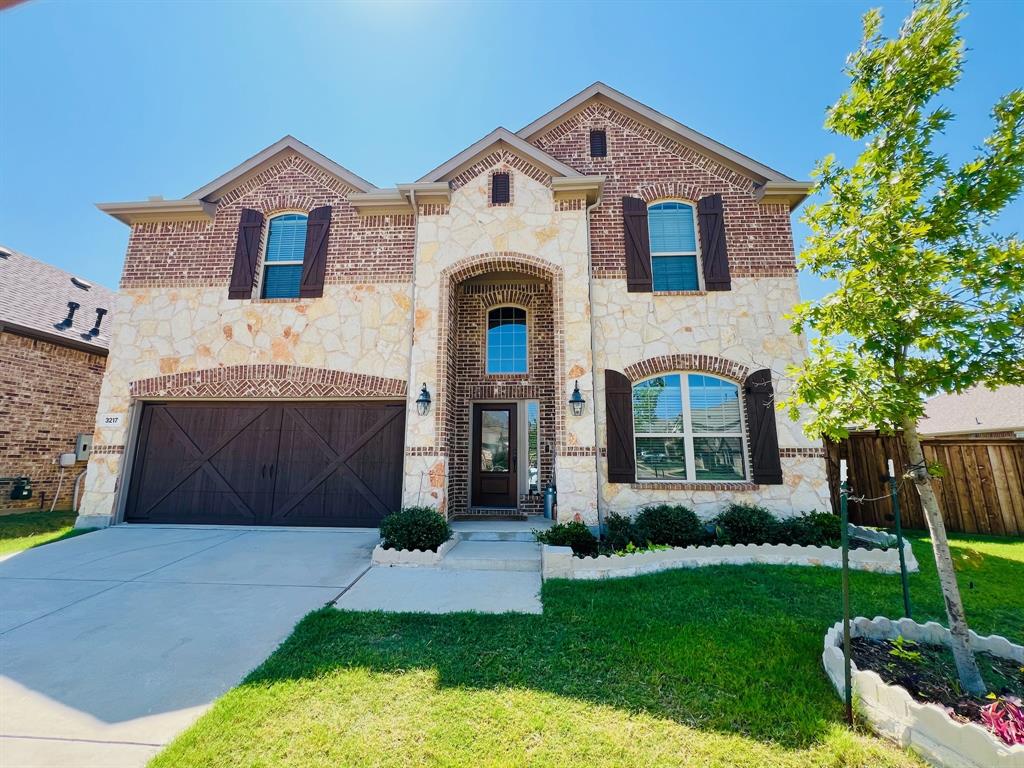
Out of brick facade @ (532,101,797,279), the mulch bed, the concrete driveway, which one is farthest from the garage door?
the mulch bed

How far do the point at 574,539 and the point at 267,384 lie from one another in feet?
22.1

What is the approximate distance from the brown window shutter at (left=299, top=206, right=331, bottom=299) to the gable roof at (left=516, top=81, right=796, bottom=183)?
4.64 m

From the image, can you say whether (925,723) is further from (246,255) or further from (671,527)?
(246,255)

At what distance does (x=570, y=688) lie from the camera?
3.25 metres

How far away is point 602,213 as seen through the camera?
874 cm

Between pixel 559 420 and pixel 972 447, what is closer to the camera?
pixel 559 420

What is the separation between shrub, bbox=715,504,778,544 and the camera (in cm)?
670

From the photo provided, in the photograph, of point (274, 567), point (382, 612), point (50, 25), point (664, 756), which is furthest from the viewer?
point (274, 567)

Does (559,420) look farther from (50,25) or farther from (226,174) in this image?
(226,174)

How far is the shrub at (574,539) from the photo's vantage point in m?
6.34

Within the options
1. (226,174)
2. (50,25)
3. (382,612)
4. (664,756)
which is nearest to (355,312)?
(226,174)

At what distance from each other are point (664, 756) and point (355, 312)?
27.3 feet

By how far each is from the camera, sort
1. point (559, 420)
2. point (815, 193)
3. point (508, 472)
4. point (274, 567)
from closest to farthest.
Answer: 1. point (815, 193)
2. point (274, 567)
3. point (559, 420)
4. point (508, 472)

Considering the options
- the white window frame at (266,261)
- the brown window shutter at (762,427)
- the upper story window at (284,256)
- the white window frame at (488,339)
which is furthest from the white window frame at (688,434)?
the white window frame at (266,261)
